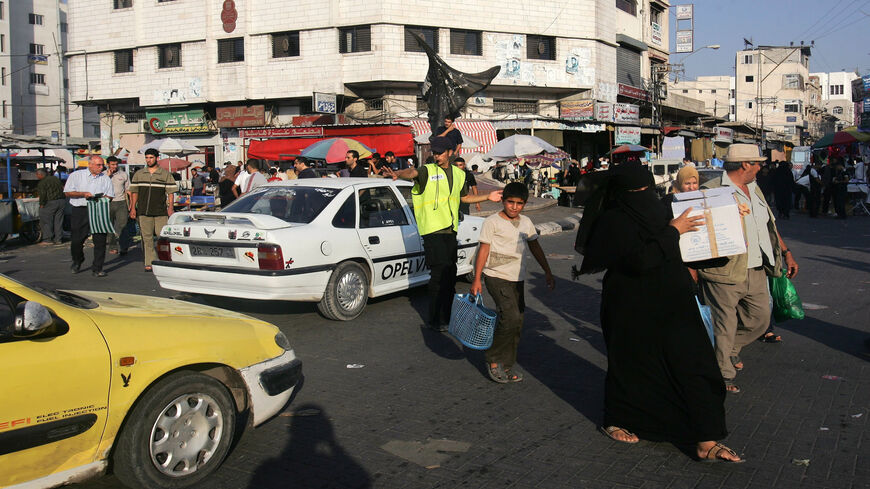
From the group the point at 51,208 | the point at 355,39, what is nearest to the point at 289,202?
the point at 51,208

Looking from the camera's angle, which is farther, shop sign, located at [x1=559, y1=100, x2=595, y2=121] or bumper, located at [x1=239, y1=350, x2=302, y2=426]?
shop sign, located at [x1=559, y1=100, x2=595, y2=121]

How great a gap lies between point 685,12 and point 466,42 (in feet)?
75.5

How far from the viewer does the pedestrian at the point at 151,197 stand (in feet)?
36.7

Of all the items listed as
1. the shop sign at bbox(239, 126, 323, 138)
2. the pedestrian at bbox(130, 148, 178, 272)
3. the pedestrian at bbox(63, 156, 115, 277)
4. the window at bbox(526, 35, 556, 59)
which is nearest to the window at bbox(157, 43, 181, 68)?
the shop sign at bbox(239, 126, 323, 138)

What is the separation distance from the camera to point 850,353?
652 cm

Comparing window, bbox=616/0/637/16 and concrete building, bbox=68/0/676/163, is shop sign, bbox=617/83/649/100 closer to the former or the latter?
concrete building, bbox=68/0/676/163

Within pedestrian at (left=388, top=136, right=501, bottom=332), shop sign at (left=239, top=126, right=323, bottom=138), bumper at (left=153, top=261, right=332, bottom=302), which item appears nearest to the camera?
pedestrian at (left=388, top=136, right=501, bottom=332)

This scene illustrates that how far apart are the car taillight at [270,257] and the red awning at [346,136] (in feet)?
66.7

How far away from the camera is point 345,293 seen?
8.00 m

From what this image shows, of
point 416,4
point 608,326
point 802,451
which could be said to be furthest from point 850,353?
point 416,4

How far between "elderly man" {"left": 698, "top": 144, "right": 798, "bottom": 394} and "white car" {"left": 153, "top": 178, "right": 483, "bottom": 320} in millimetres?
3784

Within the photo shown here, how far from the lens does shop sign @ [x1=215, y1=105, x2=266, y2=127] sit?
36.1 metres

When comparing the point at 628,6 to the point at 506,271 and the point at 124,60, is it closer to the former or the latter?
the point at 124,60

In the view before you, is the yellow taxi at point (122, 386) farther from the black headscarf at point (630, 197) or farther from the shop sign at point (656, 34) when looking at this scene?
the shop sign at point (656, 34)
